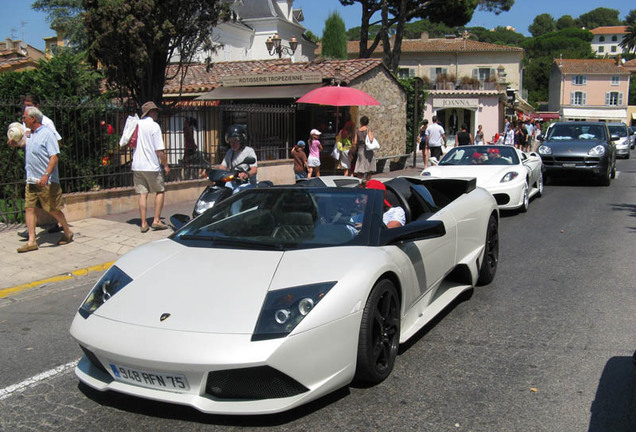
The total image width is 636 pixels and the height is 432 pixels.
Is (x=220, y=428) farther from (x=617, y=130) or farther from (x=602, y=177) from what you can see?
(x=617, y=130)

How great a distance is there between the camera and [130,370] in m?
3.06

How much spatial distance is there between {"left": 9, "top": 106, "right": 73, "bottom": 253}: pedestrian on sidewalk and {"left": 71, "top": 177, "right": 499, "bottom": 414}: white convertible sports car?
3971 mm

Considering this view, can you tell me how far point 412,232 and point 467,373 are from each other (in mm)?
1017

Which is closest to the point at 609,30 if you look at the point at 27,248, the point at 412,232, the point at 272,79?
the point at 272,79

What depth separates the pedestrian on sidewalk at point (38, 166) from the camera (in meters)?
7.41

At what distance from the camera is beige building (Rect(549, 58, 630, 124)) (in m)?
81.2

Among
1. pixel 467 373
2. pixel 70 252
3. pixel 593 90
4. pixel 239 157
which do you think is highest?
pixel 593 90

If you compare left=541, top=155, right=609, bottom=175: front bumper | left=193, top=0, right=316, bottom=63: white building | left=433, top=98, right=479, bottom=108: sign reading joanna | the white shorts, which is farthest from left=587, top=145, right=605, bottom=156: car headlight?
left=433, top=98, right=479, bottom=108: sign reading joanna

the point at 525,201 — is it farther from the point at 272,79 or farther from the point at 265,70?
the point at 265,70

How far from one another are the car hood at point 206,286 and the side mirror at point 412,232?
614mm

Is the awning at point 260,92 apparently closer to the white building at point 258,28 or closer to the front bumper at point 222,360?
the front bumper at point 222,360

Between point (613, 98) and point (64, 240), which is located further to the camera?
point (613, 98)

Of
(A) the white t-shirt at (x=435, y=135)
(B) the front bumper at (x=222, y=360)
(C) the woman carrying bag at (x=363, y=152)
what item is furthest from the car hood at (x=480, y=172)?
(B) the front bumper at (x=222, y=360)

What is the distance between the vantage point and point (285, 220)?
168 inches
